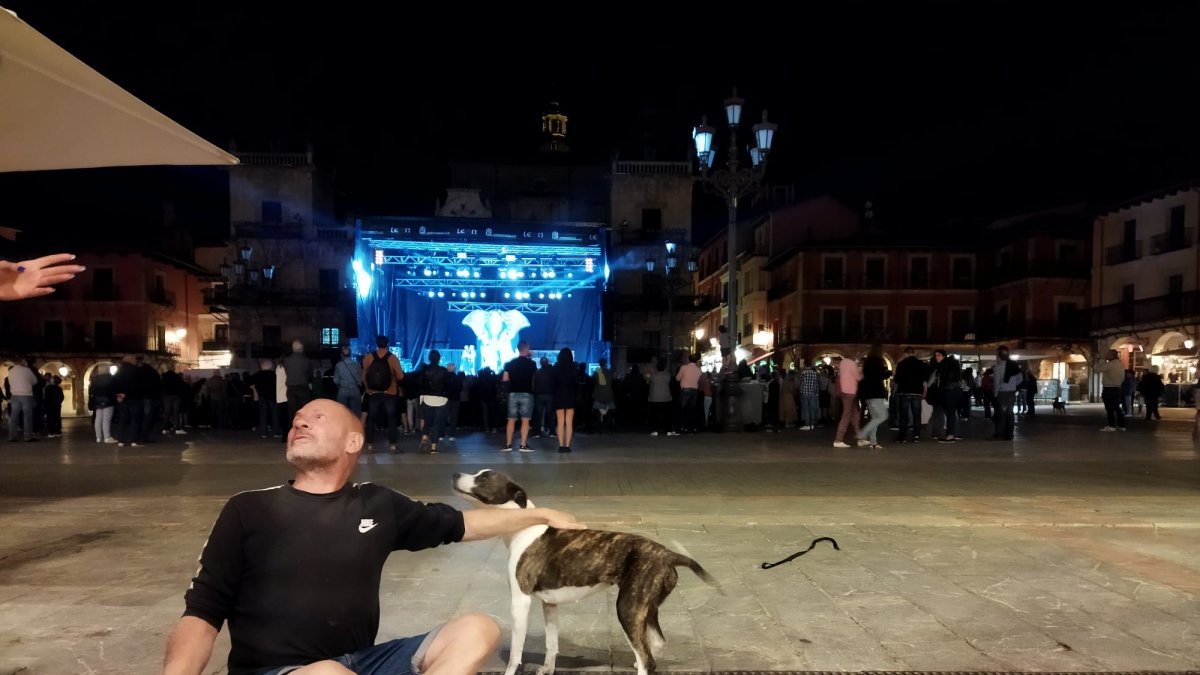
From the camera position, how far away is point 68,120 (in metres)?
3.36

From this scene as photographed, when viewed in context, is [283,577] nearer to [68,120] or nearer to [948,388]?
[68,120]

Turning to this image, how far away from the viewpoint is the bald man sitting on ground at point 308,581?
6.47ft

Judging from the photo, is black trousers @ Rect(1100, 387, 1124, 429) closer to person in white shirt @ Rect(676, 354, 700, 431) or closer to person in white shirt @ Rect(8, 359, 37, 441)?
person in white shirt @ Rect(676, 354, 700, 431)

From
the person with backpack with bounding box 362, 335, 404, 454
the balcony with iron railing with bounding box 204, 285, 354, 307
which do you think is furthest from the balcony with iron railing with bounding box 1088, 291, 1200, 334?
the balcony with iron railing with bounding box 204, 285, 354, 307

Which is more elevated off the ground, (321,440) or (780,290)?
(780,290)

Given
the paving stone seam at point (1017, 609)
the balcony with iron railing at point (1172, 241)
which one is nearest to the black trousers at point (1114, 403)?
the paving stone seam at point (1017, 609)

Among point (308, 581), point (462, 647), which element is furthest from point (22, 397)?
point (462, 647)

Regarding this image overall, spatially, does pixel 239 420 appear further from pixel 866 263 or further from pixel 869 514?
pixel 866 263

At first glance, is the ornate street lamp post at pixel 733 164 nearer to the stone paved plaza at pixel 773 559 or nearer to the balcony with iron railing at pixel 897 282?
the stone paved plaza at pixel 773 559

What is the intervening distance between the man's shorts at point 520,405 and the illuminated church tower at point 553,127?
41247mm

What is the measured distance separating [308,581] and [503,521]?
785 millimetres

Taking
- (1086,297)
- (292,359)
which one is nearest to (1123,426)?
(292,359)

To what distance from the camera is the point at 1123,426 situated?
15797mm

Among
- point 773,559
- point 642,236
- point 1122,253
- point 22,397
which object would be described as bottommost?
point 773,559
